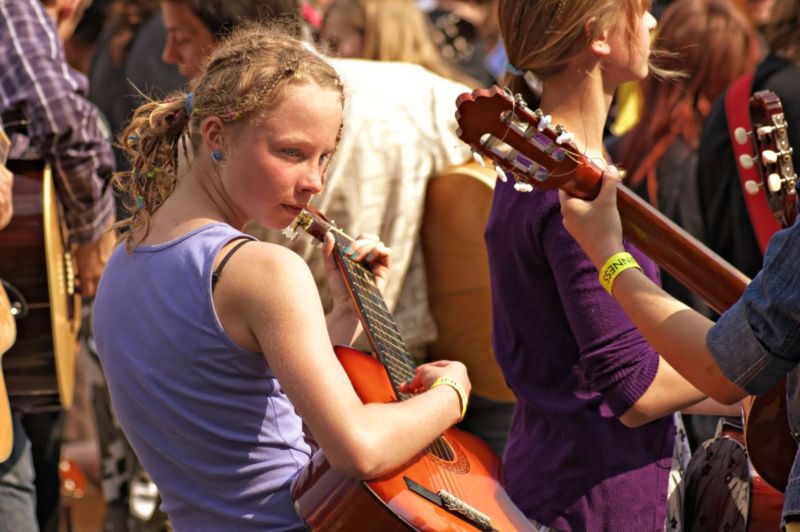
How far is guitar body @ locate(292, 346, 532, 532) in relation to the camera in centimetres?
208

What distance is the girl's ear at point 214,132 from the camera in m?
2.26

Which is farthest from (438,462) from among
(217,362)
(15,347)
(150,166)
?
(15,347)

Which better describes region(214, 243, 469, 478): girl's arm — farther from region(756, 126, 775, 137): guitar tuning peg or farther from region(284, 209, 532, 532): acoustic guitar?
region(756, 126, 775, 137): guitar tuning peg

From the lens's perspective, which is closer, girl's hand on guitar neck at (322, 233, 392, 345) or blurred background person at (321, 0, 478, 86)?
girl's hand on guitar neck at (322, 233, 392, 345)

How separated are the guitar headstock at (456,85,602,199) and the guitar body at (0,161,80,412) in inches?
64.6

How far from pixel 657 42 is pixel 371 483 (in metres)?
3.45

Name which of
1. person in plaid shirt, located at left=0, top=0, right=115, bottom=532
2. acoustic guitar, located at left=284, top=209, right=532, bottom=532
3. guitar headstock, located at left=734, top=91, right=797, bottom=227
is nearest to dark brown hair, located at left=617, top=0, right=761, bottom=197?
person in plaid shirt, located at left=0, top=0, right=115, bottom=532

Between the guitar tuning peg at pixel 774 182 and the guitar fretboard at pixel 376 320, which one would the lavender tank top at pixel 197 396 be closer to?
the guitar fretboard at pixel 376 320

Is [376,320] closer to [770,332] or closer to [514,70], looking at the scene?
[514,70]

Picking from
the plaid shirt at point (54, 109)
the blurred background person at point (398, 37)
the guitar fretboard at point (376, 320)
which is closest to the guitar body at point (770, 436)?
the guitar fretboard at point (376, 320)

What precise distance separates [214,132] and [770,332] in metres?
0.98

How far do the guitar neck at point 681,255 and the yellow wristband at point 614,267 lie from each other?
0.39 ft

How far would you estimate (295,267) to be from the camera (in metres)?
2.08

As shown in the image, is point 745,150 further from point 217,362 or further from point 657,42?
point 657,42
